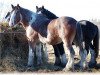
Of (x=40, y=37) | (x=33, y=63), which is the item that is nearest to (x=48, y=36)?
(x=40, y=37)

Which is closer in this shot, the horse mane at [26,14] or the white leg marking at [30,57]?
the white leg marking at [30,57]

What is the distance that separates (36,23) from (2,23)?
166 cm

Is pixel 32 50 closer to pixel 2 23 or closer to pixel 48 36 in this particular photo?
pixel 48 36

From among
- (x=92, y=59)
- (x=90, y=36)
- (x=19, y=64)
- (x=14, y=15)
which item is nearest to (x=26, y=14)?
(x=14, y=15)

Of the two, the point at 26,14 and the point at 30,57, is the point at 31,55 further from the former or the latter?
the point at 26,14

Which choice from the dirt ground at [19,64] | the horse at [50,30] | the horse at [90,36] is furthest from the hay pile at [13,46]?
the horse at [90,36]

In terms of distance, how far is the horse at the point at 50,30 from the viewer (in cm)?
859

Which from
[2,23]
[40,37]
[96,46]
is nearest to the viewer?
[40,37]

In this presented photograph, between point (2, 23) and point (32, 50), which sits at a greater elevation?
point (2, 23)

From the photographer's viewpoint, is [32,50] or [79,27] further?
[32,50]

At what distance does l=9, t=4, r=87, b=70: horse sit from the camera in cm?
859

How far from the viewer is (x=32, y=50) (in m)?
9.65

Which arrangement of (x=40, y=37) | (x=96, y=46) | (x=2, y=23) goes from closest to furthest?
(x=40, y=37) → (x=96, y=46) → (x=2, y=23)

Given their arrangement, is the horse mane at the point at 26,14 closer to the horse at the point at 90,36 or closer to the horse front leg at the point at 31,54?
the horse front leg at the point at 31,54
